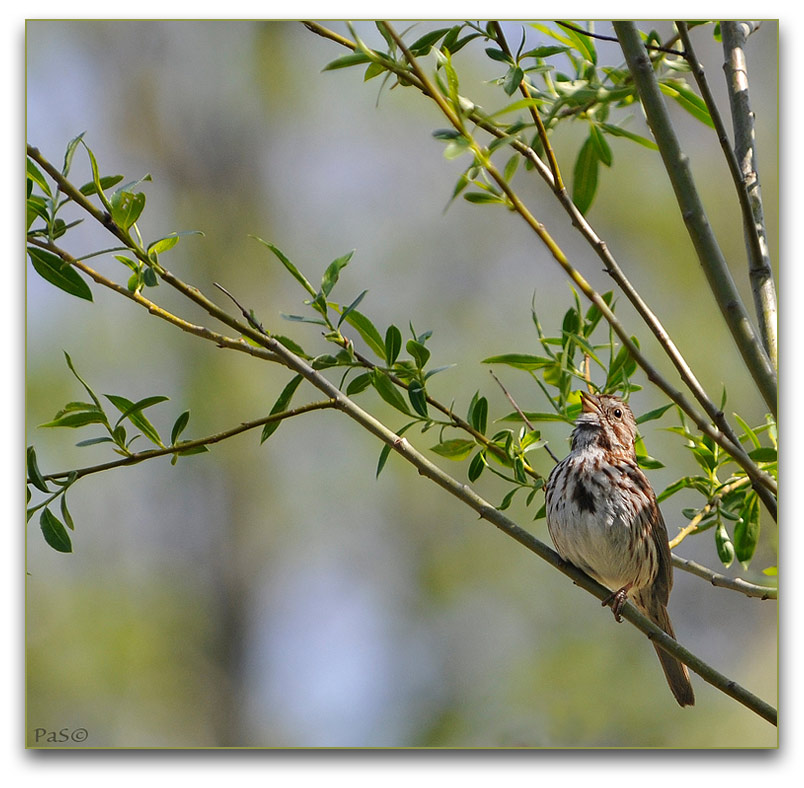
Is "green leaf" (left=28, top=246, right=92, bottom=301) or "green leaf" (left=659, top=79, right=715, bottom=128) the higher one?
"green leaf" (left=659, top=79, right=715, bottom=128)

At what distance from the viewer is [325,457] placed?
11.7 ft

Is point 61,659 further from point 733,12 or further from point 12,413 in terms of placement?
point 733,12

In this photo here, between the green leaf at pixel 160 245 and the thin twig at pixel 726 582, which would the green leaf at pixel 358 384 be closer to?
the green leaf at pixel 160 245

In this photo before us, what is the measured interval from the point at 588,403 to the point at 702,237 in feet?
2.30

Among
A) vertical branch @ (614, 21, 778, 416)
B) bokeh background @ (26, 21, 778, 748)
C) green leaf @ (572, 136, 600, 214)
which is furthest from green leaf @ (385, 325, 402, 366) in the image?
bokeh background @ (26, 21, 778, 748)

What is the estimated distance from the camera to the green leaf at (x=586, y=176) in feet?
6.12

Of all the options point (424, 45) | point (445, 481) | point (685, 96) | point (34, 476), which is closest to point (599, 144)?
point (685, 96)

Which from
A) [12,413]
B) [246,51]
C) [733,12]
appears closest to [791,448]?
[733,12]

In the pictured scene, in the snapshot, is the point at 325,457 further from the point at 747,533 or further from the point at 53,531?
the point at 747,533

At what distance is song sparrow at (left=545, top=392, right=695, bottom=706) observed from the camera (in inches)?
81.7

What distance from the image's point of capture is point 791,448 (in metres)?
2.11

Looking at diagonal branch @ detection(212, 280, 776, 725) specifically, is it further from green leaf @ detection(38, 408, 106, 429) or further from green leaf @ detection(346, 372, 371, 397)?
green leaf @ detection(38, 408, 106, 429)

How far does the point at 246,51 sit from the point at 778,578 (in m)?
2.07

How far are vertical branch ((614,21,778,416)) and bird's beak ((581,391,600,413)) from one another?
0.63 m
